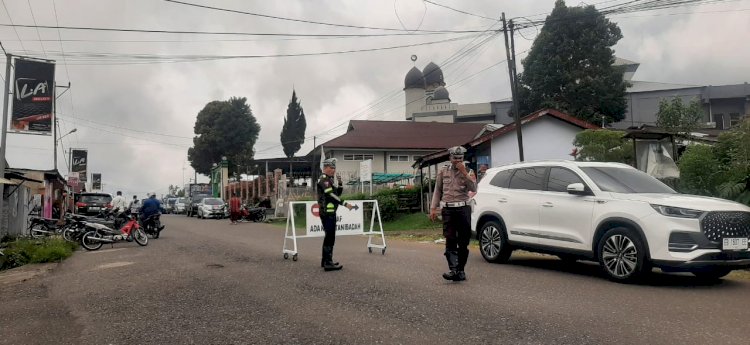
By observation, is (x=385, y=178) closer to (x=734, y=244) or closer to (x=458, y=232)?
(x=458, y=232)

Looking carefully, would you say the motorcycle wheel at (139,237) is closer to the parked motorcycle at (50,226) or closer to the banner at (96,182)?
the parked motorcycle at (50,226)

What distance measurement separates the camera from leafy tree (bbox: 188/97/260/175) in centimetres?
6406

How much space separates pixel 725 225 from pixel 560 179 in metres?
2.35

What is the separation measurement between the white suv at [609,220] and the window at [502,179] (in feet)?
0.07

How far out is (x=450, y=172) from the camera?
7766mm

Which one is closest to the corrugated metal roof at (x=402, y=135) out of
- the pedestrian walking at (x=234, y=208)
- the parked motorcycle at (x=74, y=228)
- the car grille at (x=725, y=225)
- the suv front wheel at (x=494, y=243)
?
the pedestrian walking at (x=234, y=208)

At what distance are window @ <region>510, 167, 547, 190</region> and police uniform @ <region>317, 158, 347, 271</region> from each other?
2994 millimetres

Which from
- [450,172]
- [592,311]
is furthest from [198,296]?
[592,311]

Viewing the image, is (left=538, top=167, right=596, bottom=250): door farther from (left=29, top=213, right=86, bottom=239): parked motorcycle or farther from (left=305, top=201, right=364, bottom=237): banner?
(left=29, top=213, right=86, bottom=239): parked motorcycle

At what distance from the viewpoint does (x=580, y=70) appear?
39719mm

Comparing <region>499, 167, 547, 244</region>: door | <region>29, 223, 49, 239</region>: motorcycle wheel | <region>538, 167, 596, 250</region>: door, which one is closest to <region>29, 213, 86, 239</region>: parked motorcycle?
<region>29, 223, 49, 239</region>: motorcycle wheel

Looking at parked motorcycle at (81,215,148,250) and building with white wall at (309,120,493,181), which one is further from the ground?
building with white wall at (309,120,493,181)

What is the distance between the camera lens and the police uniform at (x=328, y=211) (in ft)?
28.7

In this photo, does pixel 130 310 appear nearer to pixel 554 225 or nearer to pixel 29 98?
pixel 554 225
